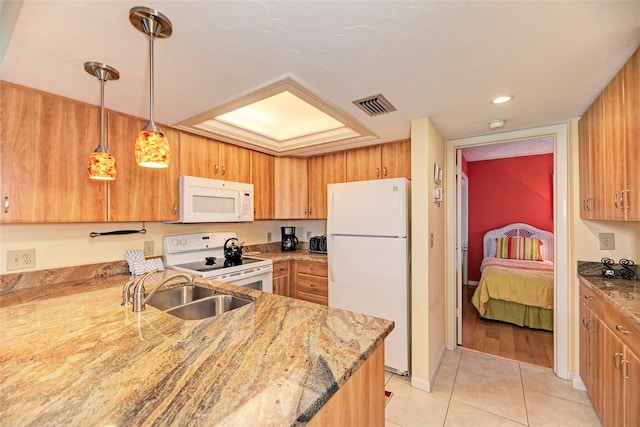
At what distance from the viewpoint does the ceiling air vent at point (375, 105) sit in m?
1.80

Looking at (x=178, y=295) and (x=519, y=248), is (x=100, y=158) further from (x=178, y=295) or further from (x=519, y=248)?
(x=519, y=248)

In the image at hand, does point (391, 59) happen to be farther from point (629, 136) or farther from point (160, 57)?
point (629, 136)

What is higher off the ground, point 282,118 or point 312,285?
point 282,118

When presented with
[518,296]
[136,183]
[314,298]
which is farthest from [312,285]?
[518,296]

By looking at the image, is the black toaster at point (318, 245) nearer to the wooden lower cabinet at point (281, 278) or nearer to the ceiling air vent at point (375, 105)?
the wooden lower cabinet at point (281, 278)

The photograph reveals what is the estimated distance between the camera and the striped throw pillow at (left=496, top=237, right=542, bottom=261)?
14.2 ft

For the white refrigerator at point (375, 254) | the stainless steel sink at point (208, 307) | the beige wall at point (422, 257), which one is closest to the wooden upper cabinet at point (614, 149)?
the beige wall at point (422, 257)

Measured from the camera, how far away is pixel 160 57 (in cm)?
132

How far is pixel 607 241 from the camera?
206 centimetres

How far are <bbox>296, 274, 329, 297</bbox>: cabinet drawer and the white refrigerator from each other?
296mm

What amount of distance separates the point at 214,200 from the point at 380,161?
1.74m

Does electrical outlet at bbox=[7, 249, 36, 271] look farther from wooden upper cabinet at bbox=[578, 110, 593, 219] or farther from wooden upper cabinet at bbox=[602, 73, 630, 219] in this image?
wooden upper cabinet at bbox=[578, 110, 593, 219]

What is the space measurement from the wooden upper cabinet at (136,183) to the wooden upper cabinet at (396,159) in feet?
6.59

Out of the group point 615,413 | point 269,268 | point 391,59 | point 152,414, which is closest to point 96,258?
point 269,268
